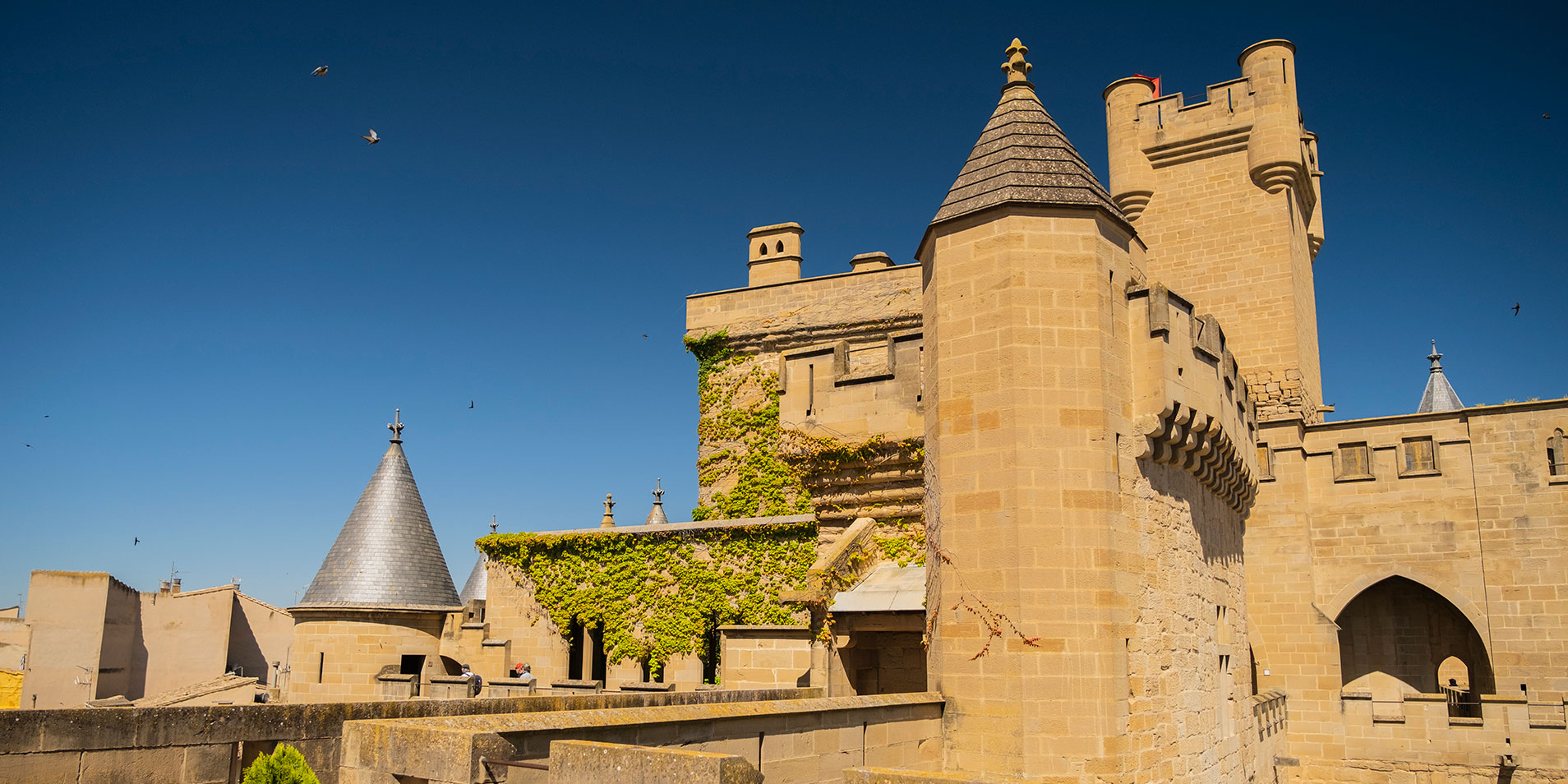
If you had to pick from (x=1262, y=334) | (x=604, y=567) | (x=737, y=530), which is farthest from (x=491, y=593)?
(x=1262, y=334)

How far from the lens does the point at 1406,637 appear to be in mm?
21828

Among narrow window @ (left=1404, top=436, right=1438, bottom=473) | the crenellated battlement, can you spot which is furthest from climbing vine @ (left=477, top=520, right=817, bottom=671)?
narrow window @ (left=1404, top=436, right=1438, bottom=473)

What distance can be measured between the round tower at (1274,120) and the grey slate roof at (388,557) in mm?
18845

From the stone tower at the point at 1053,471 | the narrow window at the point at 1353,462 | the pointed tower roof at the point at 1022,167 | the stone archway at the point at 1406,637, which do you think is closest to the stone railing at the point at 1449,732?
the stone archway at the point at 1406,637

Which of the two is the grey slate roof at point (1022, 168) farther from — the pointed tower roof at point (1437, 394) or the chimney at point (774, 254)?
the pointed tower roof at point (1437, 394)

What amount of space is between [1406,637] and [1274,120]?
419 inches

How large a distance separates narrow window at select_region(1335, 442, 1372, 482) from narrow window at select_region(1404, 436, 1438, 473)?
0.68 m

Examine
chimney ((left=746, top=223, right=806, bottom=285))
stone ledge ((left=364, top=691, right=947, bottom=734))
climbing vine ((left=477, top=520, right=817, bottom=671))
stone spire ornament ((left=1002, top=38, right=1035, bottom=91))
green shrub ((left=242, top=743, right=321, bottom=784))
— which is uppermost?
chimney ((left=746, top=223, right=806, bottom=285))

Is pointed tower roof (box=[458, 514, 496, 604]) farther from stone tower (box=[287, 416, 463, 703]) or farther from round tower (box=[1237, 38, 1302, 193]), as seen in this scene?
round tower (box=[1237, 38, 1302, 193])

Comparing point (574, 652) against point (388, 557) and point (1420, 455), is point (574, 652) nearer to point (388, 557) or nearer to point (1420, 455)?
point (388, 557)

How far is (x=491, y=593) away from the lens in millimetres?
21312

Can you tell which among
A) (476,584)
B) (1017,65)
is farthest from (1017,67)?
(476,584)

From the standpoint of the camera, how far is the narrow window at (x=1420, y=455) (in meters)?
20.3

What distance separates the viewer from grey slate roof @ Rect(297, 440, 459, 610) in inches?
867
